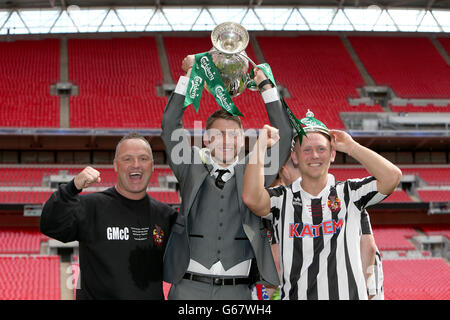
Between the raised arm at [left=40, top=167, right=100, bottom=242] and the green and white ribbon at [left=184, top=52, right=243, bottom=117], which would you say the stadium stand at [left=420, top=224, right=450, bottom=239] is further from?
the raised arm at [left=40, top=167, right=100, bottom=242]

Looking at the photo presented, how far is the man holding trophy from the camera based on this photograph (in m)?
3.35

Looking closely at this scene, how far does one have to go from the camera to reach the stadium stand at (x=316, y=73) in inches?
922

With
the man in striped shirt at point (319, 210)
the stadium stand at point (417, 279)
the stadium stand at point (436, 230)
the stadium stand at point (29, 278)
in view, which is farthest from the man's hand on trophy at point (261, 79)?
the stadium stand at point (436, 230)

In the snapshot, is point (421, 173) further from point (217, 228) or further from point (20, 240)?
point (217, 228)

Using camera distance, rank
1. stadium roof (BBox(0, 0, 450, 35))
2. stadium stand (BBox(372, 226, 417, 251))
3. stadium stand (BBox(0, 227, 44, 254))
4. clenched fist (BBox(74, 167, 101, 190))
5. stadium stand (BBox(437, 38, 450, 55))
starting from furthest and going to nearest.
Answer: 1. stadium stand (BBox(437, 38, 450, 55))
2. stadium roof (BBox(0, 0, 450, 35))
3. stadium stand (BBox(372, 226, 417, 251))
4. stadium stand (BBox(0, 227, 44, 254))
5. clenched fist (BBox(74, 167, 101, 190))

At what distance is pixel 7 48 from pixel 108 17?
17.4ft

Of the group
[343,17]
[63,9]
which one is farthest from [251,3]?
[63,9]

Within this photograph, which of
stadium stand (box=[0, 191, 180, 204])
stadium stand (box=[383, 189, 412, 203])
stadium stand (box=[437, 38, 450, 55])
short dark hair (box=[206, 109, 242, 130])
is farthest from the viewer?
stadium stand (box=[437, 38, 450, 55])

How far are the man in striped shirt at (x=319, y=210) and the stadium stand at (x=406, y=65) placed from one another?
22861 millimetres

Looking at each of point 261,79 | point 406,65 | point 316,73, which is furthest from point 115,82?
point 261,79

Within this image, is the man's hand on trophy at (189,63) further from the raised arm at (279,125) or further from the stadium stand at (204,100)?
the stadium stand at (204,100)

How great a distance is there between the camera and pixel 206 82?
143 inches

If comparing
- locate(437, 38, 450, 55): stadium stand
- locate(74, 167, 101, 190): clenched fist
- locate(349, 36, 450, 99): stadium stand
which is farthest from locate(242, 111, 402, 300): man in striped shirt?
locate(437, 38, 450, 55): stadium stand

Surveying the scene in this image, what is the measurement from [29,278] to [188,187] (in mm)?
12173
